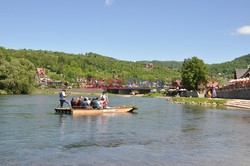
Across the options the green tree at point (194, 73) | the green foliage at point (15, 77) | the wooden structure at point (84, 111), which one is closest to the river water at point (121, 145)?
the wooden structure at point (84, 111)

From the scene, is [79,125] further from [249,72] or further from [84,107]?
[249,72]

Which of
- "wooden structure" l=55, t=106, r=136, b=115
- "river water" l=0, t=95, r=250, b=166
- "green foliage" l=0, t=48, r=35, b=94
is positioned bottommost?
"river water" l=0, t=95, r=250, b=166

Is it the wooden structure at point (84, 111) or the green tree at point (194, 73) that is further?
the green tree at point (194, 73)

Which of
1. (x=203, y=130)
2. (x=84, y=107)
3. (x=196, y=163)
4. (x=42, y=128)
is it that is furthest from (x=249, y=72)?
(x=196, y=163)

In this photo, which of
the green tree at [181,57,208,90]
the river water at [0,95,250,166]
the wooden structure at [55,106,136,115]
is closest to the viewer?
the river water at [0,95,250,166]

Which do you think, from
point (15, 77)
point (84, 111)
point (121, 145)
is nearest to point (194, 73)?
point (15, 77)

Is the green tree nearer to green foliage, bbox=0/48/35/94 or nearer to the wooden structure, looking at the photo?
green foliage, bbox=0/48/35/94

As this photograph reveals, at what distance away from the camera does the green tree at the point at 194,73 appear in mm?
105438

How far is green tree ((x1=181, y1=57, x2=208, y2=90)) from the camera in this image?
105 m

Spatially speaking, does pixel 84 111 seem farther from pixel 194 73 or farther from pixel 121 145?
pixel 194 73

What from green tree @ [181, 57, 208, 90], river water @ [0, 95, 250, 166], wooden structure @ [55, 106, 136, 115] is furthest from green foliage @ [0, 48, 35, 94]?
river water @ [0, 95, 250, 166]

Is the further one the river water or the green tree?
the green tree

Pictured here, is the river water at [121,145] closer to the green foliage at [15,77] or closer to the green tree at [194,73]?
the green foliage at [15,77]

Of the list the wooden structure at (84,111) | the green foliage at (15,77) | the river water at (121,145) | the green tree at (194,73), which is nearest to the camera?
the river water at (121,145)
